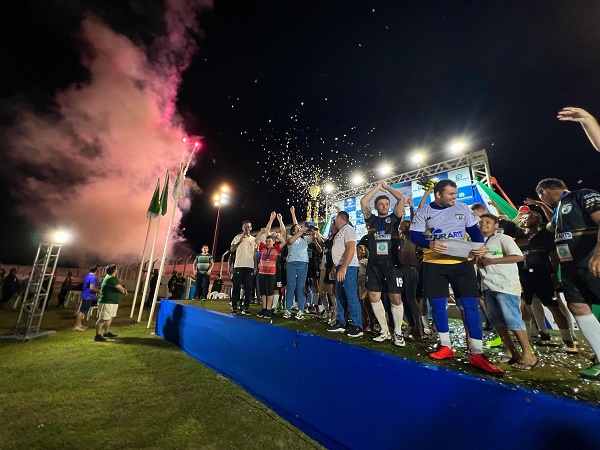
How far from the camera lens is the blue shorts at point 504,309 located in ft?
9.70

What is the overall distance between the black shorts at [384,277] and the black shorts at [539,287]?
1976mm

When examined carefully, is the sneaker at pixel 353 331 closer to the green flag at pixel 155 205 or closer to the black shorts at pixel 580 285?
the black shorts at pixel 580 285

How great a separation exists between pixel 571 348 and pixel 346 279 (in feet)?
9.94

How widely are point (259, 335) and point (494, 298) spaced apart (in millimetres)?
3206

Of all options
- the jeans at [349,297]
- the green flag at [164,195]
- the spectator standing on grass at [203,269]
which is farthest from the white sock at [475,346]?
the green flag at [164,195]

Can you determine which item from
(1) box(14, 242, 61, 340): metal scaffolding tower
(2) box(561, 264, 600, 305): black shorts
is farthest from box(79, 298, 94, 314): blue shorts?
(2) box(561, 264, 600, 305): black shorts

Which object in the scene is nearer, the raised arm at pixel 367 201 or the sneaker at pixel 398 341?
the sneaker at pixel 398 341

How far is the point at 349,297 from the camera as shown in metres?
4.41

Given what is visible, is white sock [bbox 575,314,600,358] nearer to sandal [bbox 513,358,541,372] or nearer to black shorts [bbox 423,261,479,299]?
sandal [bbox 513,358,541,372]

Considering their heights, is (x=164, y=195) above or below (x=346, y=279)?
above

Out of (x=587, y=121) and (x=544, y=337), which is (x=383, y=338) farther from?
(x=587, y=121)

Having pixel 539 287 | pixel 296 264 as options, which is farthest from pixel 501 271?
pixel 296 264

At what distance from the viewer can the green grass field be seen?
8.88 ft

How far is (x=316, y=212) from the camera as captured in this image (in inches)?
730
